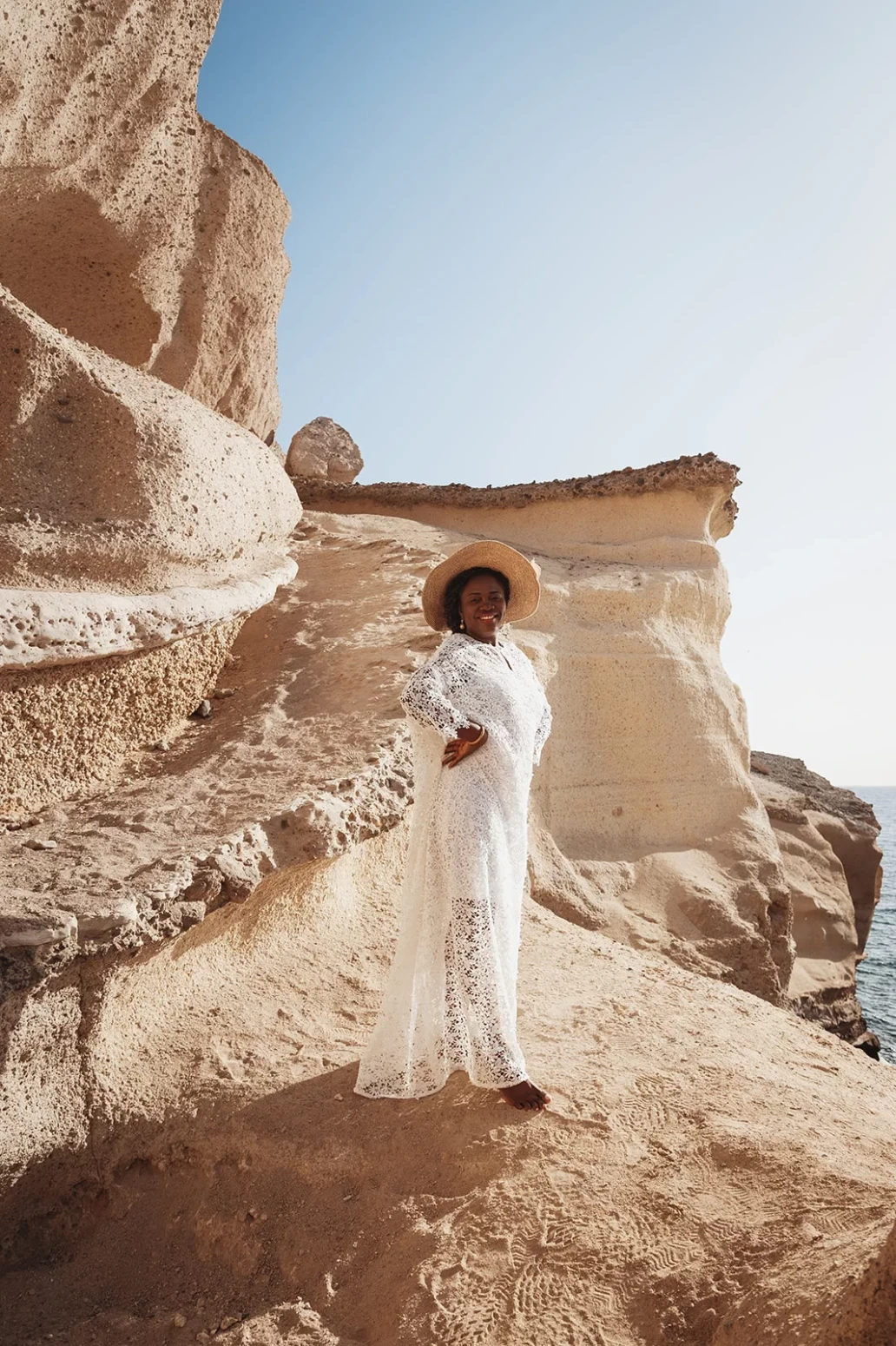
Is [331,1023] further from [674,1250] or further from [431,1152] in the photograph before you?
[674,1250]

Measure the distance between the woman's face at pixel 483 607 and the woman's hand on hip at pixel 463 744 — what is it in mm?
365

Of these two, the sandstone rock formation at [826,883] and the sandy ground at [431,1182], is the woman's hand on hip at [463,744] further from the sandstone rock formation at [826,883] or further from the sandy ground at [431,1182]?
the sandstone rock formation at [826,883]

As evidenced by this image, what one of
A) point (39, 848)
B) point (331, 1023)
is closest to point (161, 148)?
point (39, 848)

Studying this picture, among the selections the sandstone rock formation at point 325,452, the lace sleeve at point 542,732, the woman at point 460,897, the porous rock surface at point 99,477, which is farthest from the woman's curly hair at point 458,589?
the sandstone rock formation at point 325,452

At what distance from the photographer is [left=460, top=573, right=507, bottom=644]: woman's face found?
2.59m

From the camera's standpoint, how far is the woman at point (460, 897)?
2.22 meters

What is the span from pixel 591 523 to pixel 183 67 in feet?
13.5

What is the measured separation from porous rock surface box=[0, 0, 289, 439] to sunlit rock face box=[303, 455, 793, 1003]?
257cm

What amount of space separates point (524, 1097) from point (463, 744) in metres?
0.86

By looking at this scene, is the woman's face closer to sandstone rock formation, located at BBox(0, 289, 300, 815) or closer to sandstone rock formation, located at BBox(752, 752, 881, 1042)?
sandstone rock formation, located at BBox(0, 289, 300, 815)

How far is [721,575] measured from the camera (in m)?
7.13

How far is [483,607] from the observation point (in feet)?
8.51

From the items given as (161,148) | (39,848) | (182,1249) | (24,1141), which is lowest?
(182,1249)

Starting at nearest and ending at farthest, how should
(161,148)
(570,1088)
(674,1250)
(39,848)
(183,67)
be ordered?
(674,1250), (570,1088), (39,848), (183,67), (161,148)
